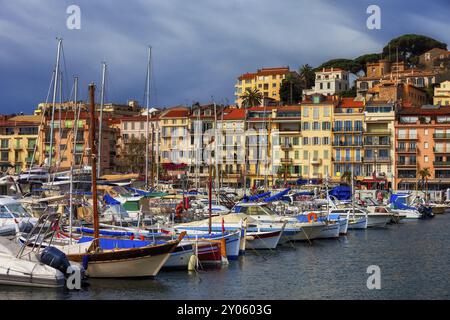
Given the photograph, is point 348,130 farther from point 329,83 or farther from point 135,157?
point 329,83

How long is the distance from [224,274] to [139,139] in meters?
97.0

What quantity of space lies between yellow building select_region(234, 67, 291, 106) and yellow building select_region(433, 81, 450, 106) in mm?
33010

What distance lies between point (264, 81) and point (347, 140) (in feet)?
176

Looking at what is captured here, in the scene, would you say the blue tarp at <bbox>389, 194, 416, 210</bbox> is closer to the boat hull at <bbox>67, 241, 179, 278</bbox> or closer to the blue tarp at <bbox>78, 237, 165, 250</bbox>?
the blue tarp at <bbox>78, 237, 165, 250</bbox>

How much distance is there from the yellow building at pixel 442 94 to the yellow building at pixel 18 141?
7594 cm

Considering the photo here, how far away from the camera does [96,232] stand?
121 ft

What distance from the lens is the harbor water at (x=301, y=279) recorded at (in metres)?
33.9

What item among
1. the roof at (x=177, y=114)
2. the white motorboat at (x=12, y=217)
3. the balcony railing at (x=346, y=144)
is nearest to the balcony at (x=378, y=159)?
the balcony railing at (x=346, y=144)

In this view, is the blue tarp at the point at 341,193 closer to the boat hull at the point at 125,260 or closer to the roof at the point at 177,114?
the roof at the point at 177,114

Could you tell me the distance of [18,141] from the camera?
13250 centimetres

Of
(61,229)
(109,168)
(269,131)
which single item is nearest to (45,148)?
(109,168)

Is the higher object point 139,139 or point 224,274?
point 139,139
